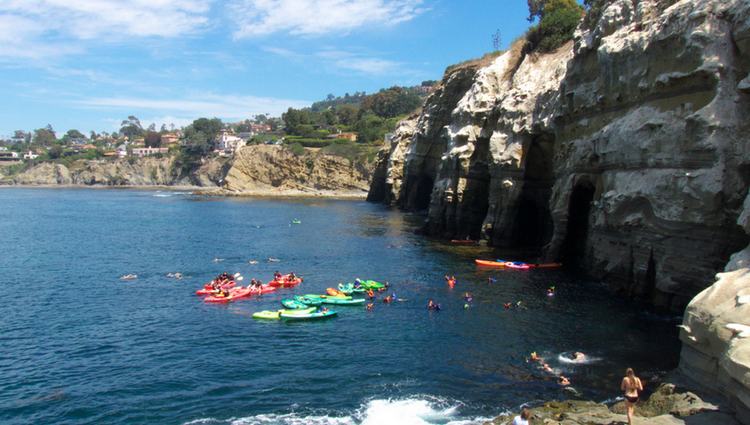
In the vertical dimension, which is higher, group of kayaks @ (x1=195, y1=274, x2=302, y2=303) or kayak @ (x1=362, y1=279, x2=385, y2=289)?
kayak @ (x1=362, y1=279, x2=385, y2=289)

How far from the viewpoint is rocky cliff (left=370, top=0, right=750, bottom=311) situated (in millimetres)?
32531

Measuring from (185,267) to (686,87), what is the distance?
137 feet

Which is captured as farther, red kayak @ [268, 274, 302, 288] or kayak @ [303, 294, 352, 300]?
red kayak @ [268, 274, 302, 288]

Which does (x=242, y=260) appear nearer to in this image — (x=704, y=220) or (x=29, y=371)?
(x=29, y=371)

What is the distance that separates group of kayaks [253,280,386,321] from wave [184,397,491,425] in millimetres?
13515

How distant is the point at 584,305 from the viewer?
3812 centimetres

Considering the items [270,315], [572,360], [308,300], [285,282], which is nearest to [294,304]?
[308,300]

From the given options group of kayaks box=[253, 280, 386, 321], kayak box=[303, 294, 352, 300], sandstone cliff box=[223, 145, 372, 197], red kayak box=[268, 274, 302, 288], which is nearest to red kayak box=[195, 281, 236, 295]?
red kayak box=[268, 274, 302, 288]

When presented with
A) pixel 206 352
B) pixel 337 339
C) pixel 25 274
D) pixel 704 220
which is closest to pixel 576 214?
pixel 704 220

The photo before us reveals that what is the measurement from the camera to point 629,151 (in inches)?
1560

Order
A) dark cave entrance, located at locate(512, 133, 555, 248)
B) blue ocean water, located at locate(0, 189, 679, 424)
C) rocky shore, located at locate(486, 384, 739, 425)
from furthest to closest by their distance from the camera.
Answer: dark cave entrance, located at locate(512, 133, 555, 248)
blue ocean water, located at locate(0, 189, 679, 424)
rocky shore, located at locate(486, 384, 739, 425)

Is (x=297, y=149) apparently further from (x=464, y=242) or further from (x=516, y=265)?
(x=516, y=265)

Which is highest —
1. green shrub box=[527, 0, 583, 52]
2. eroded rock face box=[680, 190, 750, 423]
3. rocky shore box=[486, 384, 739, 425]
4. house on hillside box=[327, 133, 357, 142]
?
green shrub box=[527, 0, 583, 52]

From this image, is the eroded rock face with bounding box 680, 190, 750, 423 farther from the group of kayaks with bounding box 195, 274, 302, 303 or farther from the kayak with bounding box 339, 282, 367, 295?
the group of kayaks with bounding box 195, 274, 302, 303
